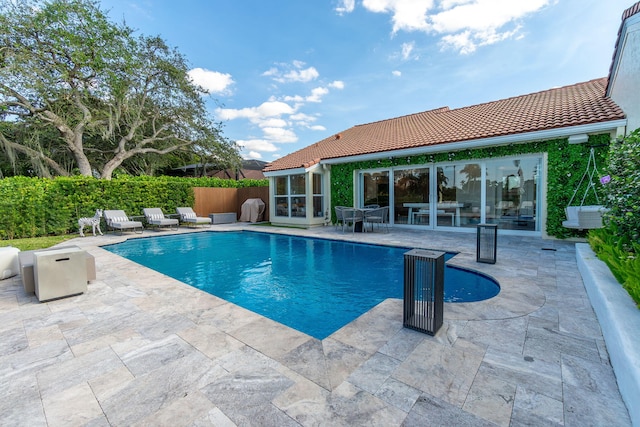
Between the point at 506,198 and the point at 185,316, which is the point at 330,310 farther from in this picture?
the point at 506,198

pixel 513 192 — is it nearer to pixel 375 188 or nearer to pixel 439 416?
pixel 375 188

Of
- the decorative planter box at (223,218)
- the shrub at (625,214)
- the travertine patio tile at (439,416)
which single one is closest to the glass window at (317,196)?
the decorative planter box at (223,218)

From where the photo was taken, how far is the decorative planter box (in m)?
14.1

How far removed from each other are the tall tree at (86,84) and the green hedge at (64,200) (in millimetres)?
4270

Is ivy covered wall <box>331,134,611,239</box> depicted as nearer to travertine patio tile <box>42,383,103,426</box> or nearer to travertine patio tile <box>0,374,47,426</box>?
travertine patio tile <box>42,383,103,426</box>

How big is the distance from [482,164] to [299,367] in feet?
29.4

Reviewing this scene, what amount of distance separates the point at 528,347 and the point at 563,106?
952 cm

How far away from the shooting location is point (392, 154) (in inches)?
401

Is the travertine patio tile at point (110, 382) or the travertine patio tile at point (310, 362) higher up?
the travertine patio tile at point (310, 362)

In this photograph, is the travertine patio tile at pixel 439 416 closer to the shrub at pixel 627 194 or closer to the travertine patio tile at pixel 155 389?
the travertine patio tile at pixel 155 389

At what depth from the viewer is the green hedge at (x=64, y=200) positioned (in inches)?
369

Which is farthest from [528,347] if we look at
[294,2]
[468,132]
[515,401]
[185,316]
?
[294,2]

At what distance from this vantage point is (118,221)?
10.8 m

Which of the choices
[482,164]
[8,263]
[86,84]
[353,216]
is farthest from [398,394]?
[86,84]
